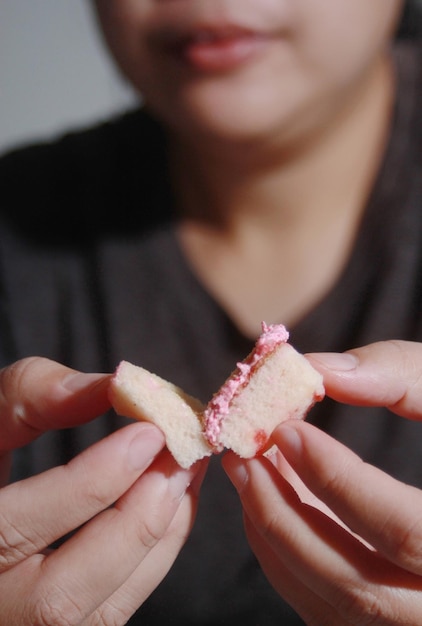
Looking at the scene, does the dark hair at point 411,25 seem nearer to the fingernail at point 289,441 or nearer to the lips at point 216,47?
the lips at point 216,47

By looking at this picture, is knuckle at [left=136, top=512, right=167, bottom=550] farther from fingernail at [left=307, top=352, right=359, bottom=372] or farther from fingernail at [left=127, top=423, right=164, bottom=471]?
fingernail at [left=307, top=352, right=359, bottom=372]

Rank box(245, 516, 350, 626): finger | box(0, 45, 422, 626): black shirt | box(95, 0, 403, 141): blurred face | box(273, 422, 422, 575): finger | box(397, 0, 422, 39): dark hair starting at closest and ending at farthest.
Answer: box(273, 422, 422, 575): finger < box(245, 516, 350, 626): finger < box(95, 0, 403, 141): blurred face < box(0, 45, 422, 626): black shirt < box(397, 0, 422, 39): dark hair

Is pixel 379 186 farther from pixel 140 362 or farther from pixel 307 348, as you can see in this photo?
pixel 140 362

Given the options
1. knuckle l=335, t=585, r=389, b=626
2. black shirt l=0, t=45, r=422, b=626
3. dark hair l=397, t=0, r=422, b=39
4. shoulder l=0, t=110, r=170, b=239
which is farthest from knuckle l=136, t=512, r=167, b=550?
dark hair l=397, t=0, r=422, b=39

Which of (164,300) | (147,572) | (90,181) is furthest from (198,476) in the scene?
(90,181)

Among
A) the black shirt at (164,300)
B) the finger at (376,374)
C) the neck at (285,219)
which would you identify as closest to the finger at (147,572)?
the finger at (376,374)

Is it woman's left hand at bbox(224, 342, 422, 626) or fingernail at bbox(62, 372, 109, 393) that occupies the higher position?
fingernail at bbox(62, 372, 109, 393)
